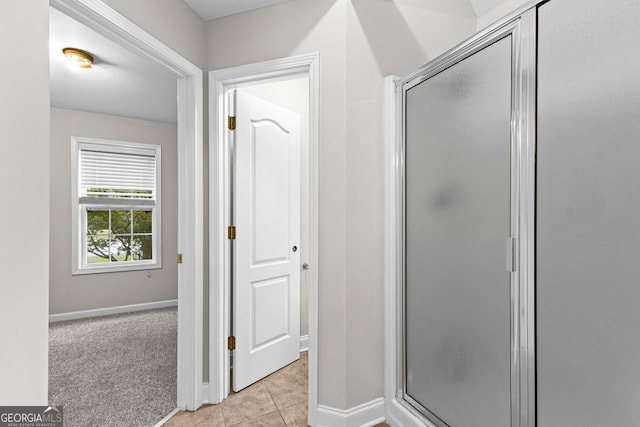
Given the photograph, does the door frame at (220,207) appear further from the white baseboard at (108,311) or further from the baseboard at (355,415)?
the white baseboard at (108,311)

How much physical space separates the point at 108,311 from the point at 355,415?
12.2 ft

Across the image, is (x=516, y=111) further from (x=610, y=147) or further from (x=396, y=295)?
(x=396, y=295)

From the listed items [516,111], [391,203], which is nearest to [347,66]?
[391,203]

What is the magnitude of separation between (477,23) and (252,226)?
2120mm

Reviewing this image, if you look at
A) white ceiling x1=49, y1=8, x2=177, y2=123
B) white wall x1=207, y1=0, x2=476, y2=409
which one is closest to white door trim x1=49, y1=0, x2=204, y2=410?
white ceiling x1=49, y1=8, x2=177, y2=123

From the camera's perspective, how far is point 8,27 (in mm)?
928

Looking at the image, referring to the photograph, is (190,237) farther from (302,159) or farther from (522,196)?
(522,196)

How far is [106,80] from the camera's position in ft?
10.2

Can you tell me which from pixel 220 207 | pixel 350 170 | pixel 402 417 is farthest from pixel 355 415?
pixel 220 207

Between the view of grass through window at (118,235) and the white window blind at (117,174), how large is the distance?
249 millimetres

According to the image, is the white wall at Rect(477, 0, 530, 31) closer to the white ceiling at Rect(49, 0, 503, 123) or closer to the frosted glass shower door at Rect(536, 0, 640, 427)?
the white ceiling at Rect(49, 0, 503, 123)

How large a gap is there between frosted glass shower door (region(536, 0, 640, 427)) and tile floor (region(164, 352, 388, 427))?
138cm

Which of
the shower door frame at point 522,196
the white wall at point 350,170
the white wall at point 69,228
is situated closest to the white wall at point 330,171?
the white wall at point 350,170

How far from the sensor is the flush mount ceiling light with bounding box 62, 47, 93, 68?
252cm
